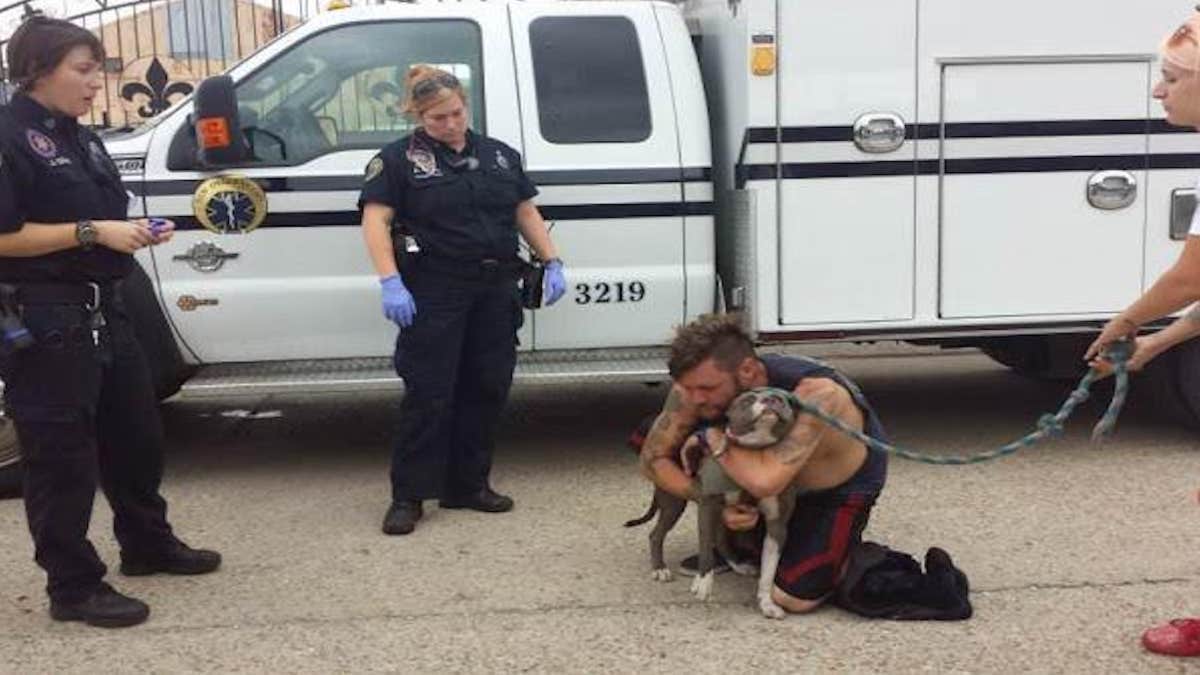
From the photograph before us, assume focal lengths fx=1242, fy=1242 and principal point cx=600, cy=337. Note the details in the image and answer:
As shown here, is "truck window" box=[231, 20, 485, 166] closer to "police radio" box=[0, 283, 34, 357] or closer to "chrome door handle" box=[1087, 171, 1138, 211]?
"police radio" box=[0, 283, 34, 357]

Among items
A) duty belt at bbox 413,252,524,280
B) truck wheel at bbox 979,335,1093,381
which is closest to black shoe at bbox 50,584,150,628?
duty belt at bbox 413,252,524,280

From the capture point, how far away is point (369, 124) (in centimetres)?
509

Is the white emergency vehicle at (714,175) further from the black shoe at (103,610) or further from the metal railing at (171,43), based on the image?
the metal railing at (171,43)

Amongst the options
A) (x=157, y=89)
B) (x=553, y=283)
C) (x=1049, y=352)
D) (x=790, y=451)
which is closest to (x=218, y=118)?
(x=553, y=283)

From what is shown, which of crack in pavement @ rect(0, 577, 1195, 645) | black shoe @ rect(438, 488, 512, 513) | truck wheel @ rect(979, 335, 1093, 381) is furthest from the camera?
truck wheel @ rect(979, 335, 1093, 381)

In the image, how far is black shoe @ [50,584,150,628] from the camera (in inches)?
144

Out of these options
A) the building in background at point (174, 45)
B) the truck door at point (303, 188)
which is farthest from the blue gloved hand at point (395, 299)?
the building in background at point (174, 45)

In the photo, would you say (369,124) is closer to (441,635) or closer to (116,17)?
(441,635)

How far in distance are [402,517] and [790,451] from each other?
1.70 metres

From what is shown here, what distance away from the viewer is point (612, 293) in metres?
5.18

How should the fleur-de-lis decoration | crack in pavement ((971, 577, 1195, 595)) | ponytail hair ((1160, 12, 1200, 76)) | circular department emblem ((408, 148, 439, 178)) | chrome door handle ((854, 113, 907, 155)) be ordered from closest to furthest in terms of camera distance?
1. ponytail hair ((1160, 12, 1200, 76))
2. crack in pavement ((971, 577, 1195, 595))
3. circular department emblem ((408, 148, 439, 178))
4. chrome door handle ((854, 113, 907, 155))
5. the fleur-de-lis decoration

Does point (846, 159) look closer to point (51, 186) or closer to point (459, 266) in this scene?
point (459, 266)

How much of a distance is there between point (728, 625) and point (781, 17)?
252cm

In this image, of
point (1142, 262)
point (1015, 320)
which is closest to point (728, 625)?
point (1015, 320)
